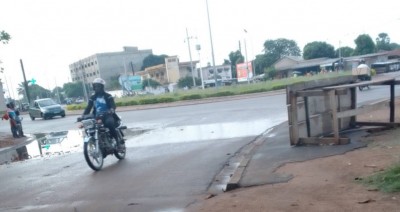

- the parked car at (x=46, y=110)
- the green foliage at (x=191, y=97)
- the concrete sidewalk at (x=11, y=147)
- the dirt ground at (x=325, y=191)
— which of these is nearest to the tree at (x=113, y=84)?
the green foliage at (x=191, y=97)

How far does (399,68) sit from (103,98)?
59.0 meters

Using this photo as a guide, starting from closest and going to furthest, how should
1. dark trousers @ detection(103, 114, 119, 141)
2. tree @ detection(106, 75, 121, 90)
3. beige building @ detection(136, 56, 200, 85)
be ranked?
dark trousers @ detection(103, 114, 119, 141) → tree @ detection(106, 75, 121, 90) → beige building @ detection(136, 56, 200, 85)

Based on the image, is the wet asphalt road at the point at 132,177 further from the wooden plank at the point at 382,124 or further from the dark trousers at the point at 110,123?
the wooden plank at the point at 382,124

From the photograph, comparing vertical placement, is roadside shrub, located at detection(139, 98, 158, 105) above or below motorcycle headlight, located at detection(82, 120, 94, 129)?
below

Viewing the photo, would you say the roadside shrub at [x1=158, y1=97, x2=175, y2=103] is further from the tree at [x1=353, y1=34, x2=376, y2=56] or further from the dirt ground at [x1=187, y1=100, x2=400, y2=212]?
the tree at [x1=353, y1=34, x2=376, y2=56]

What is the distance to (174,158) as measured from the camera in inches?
335

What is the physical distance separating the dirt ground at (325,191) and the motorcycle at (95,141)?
11.6 ft

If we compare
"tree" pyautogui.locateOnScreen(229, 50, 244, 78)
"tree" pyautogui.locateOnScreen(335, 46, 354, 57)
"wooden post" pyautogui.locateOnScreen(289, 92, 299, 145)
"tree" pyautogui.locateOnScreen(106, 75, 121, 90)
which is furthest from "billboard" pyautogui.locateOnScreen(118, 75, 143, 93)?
"wooden post" pyautogui.locateOnScreen(289, 92, 299, 145)

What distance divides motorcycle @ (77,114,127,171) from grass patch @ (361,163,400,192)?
5.27 m

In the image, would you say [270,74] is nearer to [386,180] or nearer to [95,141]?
[95,141]

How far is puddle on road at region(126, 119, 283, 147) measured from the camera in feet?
36.8

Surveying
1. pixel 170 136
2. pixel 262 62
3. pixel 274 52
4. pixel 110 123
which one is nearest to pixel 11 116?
pixel 170 136

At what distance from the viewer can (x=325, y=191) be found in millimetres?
4598

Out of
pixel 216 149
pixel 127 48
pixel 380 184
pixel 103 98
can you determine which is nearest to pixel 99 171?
pixel 103 98
